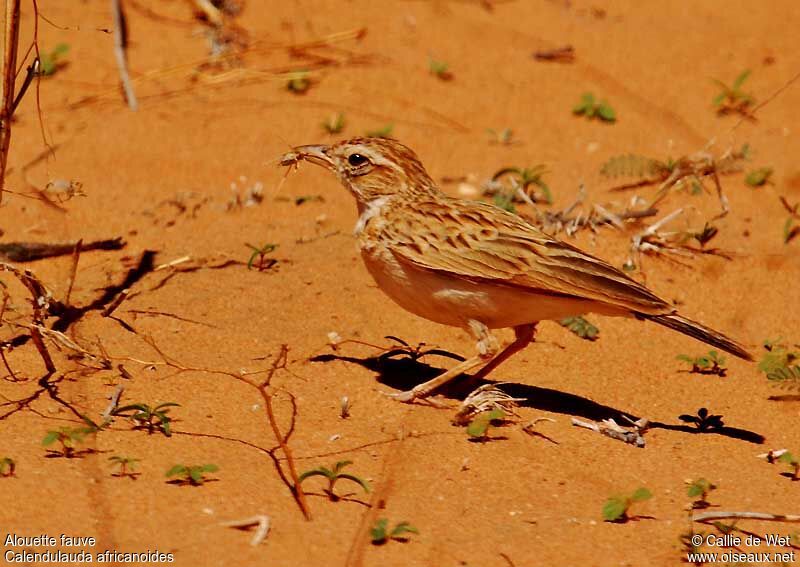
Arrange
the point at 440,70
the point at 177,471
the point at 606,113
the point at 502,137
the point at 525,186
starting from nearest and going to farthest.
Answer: the point at 177,471
the point at 525,186
the point at 502,137
the point at 606,113
the point at 440,70

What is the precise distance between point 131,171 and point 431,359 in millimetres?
3551

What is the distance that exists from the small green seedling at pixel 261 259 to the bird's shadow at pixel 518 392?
1.12 meters

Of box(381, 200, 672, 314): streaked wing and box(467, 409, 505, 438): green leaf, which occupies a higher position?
box(381, 200, 672, 314): streaked wing

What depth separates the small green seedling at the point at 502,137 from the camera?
9.67 meters

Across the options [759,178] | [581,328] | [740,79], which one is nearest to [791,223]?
[759,178]

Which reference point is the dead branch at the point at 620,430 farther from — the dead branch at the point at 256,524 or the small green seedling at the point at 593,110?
the small green seedling at the point at 593,110

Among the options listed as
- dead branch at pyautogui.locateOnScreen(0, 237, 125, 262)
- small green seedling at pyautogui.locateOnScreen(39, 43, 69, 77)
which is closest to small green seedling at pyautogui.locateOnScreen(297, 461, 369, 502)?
dead branch at pyautogui.locateOnScreen(0, 237, 125, 262)

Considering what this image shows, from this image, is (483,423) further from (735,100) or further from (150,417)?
(735,100)

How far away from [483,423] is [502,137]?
458cm

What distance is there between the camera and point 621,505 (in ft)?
15.9

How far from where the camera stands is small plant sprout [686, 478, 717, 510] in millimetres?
5022

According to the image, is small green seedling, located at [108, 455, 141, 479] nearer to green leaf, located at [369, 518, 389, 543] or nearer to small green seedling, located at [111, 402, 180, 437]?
small green seedling, located at [111, 402, 180, 437]

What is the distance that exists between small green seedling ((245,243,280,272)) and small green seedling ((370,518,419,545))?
3.01m

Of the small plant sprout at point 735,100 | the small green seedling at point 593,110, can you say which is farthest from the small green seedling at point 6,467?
the small plant sprout at point 735,100
